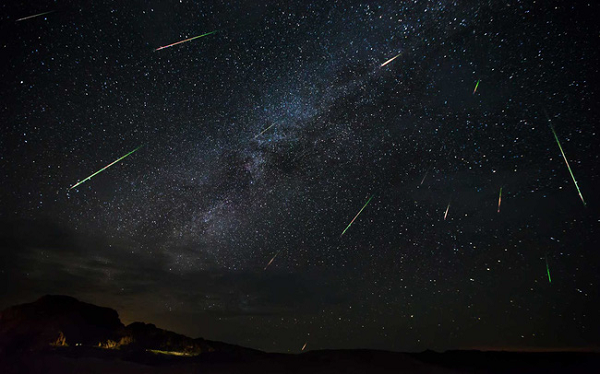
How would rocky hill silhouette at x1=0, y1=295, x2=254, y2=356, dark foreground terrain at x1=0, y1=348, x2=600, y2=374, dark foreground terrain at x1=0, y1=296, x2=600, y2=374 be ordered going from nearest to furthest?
1. dark foreground terrain at x1=0, y1=348, x2=600, y2=374
2. dark foreground terrain at x1=0, y1=296, x2=600, y2=374
3. rocky hill silhouette at x1=0, y1=295, x2=254, y2=356

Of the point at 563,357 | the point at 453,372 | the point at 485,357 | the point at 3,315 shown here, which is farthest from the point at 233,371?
the point at 563,357

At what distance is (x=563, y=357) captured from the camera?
21.0 meters

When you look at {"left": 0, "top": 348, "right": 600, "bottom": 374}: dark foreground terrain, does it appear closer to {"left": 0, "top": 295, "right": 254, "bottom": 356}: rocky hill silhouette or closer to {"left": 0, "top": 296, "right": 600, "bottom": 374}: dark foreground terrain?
{"left": 0, "top": 296, "right": 600, "bottom": 374}: dark foreground terrain

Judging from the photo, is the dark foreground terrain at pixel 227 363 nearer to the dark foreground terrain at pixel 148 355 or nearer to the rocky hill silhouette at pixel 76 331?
the dark foreground terrain at pixel 148 355

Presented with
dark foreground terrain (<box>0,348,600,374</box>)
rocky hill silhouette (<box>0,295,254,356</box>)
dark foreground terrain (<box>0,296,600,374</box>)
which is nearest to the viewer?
dark foreground terrain (<box>0,348,600,374</box>)

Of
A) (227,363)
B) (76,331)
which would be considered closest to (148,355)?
(227,363)

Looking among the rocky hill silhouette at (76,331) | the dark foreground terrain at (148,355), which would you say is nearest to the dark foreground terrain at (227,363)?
the dark foreground terrain at (148,355)

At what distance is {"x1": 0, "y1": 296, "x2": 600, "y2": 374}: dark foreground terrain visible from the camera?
11211 millimetres

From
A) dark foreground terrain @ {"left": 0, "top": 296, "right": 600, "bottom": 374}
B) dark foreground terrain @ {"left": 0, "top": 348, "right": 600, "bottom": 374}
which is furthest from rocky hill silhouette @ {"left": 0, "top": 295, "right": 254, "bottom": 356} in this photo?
dark foreground terrain @ {"left": 0, "top": 348, "right": 600, "bottom": 374}

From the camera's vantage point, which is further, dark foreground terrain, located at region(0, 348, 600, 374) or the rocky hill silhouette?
the rocky hill silhouette

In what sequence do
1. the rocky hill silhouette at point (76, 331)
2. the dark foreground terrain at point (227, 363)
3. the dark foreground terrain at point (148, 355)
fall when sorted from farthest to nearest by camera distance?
the rocky hill silhouette at point (76, 331) → the dark foreground terrain at point (148, 355) → the dark foreground terrain at point (227, 363)

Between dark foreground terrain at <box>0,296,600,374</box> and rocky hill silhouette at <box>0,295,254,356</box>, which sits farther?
rocky hill silhouette at <box>0,295,254,356</box>

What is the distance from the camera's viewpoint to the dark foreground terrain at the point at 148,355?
11211mm

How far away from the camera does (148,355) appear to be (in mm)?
13031
